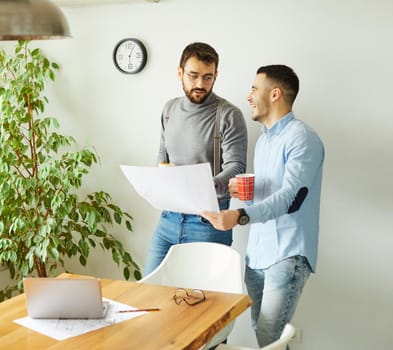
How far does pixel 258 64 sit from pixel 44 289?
1819mm

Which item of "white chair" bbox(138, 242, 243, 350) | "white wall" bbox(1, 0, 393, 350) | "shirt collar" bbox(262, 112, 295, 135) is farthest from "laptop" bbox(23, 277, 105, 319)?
"white wall" bbox(1, 0, 393, 350)

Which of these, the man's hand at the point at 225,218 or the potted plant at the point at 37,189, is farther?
the potted plant at the point at 37,189

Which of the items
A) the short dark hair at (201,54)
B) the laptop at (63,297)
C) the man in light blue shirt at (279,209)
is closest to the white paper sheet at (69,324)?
the laptop at (63,297)

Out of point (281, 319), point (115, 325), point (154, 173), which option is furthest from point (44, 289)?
point (281, 319)

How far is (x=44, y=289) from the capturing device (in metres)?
2.31

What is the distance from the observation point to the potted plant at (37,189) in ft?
12.4

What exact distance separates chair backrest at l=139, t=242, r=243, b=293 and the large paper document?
0.23 m

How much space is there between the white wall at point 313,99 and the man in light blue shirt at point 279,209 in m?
0.60

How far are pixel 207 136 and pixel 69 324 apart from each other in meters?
1.29

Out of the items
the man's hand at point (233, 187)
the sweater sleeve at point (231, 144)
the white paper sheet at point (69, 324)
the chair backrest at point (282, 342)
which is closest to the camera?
the chair backrest at point (282, 342)

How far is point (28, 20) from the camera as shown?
6.41 feet

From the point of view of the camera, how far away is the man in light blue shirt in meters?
2.74

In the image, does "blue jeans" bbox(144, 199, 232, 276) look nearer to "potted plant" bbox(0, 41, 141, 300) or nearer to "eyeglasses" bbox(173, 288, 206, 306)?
"potted plant" bbox(0, 41, 141, 300)

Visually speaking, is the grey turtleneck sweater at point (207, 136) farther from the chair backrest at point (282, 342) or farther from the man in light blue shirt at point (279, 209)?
the chair backrest at point (282, 342)
